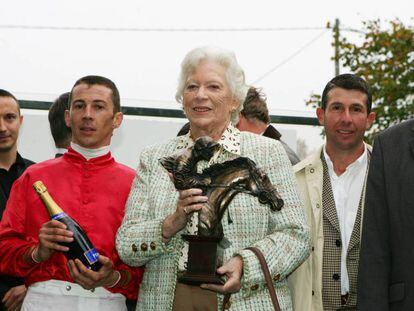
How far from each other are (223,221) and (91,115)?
1064 millimetres

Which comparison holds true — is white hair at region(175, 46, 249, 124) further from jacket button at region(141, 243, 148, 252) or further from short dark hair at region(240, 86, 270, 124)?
short dark hair at region(240, 86, 270, 124)

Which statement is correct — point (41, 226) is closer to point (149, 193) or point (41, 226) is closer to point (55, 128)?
point (149, 193)

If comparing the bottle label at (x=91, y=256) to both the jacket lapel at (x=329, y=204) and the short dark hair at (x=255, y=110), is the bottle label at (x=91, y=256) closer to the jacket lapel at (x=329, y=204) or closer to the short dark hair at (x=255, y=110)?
the jacket lapel at (x=329, y=204)

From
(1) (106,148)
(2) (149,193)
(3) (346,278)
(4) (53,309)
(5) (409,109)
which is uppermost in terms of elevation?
(5) (409,109)

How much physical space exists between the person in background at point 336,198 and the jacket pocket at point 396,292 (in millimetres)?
922

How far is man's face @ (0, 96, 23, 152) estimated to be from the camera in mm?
5484

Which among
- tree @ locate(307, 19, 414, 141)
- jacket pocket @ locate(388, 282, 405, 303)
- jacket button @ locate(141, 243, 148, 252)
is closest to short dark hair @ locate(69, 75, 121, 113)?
jacket button @ locate(141, 243, 148, 252)

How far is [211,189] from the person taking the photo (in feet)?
11.9

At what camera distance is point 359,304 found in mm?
3627

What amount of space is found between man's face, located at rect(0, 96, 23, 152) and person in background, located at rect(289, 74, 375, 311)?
2.04 metres

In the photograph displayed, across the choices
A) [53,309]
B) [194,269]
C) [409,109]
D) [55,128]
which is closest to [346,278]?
[194,269]

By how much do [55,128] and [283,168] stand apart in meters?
2.03

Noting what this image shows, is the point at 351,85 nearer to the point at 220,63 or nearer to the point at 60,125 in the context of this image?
the point at 220,63

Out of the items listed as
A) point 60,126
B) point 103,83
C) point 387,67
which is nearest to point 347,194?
point 103,83
